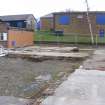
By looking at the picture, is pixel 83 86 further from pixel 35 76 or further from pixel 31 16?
pixel 31 16

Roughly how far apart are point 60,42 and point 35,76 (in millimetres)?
35104

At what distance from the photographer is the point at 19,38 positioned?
1854 inches

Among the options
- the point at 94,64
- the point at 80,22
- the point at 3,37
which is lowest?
the point at 94,64

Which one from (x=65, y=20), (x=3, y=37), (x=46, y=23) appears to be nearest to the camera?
(x=3, y=37)

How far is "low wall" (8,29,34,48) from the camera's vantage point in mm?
44331

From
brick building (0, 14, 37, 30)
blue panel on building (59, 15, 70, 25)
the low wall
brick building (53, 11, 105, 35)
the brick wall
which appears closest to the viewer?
the low wall

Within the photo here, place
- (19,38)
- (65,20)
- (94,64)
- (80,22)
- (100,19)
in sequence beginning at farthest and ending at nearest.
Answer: (65,20) → (80,22) → (100,19) → (19,38) → (94,64)

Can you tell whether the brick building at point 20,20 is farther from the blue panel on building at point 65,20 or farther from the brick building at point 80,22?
the brick building at point 80,22

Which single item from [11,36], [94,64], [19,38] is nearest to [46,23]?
[19,38]

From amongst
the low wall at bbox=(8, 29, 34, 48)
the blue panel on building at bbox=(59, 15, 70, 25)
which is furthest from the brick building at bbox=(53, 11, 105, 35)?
the low wall at bbox=(8, 29, 34, 48)

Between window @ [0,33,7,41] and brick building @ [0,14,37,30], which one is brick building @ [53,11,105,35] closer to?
brick building @ [0,14,37,30]

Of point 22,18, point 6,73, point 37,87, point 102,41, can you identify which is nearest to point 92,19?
point 102,41

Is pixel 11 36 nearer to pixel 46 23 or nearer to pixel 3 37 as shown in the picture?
pixel 3 37

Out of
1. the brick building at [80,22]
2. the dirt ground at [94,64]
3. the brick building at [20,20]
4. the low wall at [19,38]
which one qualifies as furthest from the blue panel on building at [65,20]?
the dirt ground at [94,64]
